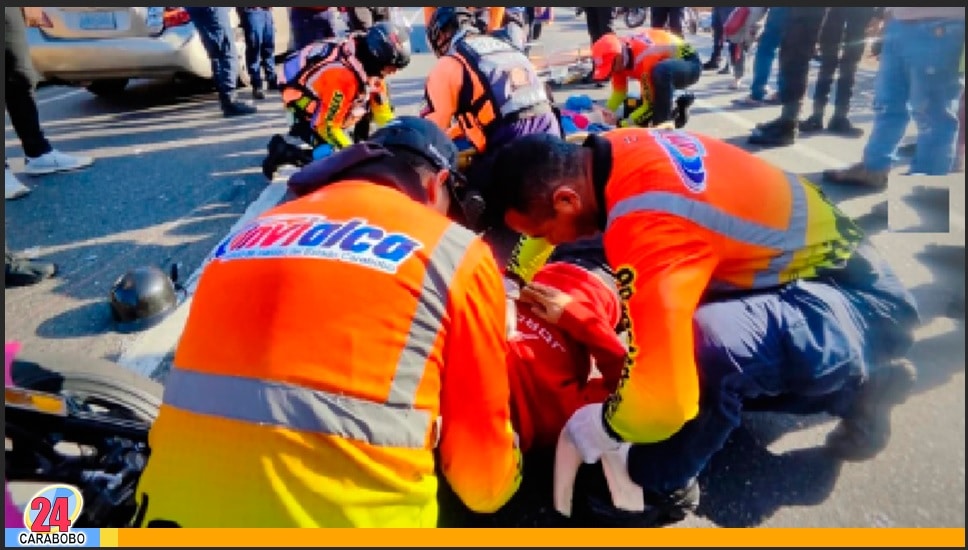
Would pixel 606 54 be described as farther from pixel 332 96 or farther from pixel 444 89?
pixel 444 89

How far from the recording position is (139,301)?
2.61m

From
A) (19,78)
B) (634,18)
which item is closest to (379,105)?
(19,78)

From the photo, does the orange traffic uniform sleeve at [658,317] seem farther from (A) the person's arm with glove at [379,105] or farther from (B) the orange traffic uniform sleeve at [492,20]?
(A) the person's arm with glove at [379,105]

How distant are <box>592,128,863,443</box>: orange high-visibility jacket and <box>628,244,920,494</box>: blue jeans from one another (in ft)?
0.23

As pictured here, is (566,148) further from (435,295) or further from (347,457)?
(347,457)

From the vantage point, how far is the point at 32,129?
4273 mm

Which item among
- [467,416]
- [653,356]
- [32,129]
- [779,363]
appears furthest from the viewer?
[32,129]

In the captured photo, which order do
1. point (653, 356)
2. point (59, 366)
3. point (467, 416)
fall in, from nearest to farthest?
point (467, 416), point (653, 356), point (59, 366)

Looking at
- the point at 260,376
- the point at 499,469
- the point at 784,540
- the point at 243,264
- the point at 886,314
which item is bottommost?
the point at 784,540

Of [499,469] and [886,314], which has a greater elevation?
[886,314]

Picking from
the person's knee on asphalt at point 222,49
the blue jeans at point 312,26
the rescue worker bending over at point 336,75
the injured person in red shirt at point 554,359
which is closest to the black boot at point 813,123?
the rescue worker bending over at point 336,75

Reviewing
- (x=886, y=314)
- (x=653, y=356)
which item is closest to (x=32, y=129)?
(x=653, y=356)

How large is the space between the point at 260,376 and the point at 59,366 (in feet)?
3.28

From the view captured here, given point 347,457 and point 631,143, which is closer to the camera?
point 347,457
